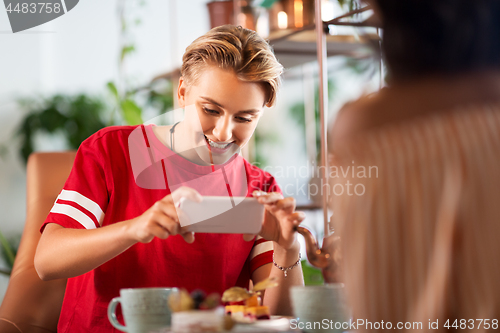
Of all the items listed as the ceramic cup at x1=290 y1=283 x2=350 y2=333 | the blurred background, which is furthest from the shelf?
the ceramic cup at x1=290 y1=283 x2=350 y2=333

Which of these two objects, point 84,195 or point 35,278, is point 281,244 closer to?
point 84,195

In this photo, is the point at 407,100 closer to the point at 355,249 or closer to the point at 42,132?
the point at 355,249

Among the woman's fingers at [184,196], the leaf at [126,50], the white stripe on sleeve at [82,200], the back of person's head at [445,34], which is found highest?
the back of person's head at [445,34]

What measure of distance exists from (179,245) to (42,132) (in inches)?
94.9

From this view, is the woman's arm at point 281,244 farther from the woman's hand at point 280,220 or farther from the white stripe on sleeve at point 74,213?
the white stripe on sleeve at point 74,213

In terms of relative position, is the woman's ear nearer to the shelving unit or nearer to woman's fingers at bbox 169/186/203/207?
the shelving unit

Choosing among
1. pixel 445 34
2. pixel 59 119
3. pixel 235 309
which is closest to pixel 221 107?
pixel 235 309

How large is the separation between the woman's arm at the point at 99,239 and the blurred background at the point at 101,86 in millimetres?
1908

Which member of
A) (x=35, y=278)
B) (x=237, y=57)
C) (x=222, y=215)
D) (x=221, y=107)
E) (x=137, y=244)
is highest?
(x=237, y=57)

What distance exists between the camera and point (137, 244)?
1240mm

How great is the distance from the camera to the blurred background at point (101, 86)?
10.6ft

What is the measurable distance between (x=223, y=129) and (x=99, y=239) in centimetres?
40

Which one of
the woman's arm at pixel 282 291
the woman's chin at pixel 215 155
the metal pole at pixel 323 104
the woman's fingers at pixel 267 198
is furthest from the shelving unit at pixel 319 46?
the woman's fingers at pixel 267 198

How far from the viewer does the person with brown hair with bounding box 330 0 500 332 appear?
47cm
